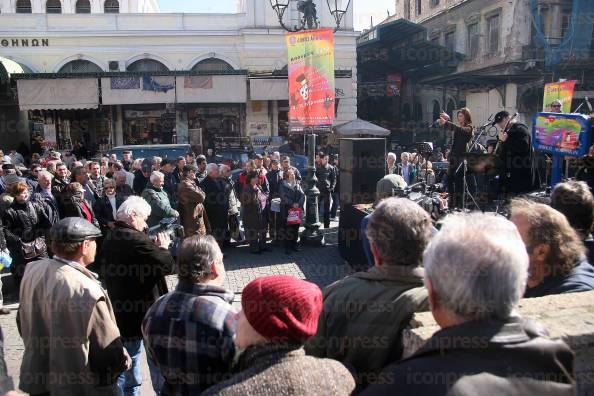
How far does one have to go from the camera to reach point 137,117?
24.6m

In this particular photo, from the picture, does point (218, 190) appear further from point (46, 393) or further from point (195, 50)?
point (195, 50)

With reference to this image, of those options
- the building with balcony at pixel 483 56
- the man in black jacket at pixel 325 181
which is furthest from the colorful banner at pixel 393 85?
the man in black jacket at pixel 325 181

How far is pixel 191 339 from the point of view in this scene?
8.39 ft

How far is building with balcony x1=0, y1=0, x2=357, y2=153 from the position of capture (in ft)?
74.3

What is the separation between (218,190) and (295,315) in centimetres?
786

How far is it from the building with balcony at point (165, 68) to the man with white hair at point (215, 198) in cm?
1381

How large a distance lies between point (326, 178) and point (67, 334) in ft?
30.4

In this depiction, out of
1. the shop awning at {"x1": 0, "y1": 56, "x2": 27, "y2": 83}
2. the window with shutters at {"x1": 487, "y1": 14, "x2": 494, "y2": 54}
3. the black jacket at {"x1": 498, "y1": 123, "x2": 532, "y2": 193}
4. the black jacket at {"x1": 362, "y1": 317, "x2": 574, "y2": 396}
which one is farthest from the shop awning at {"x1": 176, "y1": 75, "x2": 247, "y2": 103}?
the black jacket at {"x1": 362, "y1": 317, "x2": 574, "y2": 396}

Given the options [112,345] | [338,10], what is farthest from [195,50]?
[112,345]

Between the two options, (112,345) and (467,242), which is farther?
(112,345)

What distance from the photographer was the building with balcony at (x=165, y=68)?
74.3 ft

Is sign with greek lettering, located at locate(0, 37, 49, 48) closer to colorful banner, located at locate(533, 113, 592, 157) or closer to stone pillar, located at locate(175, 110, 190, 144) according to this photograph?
stone pillar, located at locate(175, 110, 190, 144)

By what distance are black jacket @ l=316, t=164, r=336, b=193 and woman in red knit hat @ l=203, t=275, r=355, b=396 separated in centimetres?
998

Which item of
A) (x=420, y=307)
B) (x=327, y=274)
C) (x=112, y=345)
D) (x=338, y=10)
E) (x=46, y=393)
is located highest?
(x=338, y=10)
